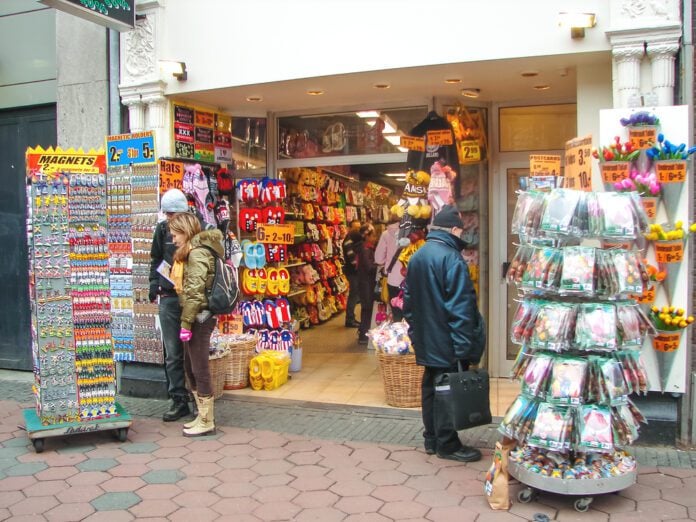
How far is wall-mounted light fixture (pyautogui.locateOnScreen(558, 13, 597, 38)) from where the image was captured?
513 centimetres

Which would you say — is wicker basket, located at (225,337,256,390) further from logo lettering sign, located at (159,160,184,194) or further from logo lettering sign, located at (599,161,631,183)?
logo lettering sign, located at (599,161,631,183)

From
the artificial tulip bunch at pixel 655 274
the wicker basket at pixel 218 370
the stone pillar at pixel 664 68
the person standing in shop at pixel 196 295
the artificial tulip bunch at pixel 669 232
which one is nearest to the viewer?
the artificial tulip bunch at pixel 669 232

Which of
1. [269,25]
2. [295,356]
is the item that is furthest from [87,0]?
[295,356]

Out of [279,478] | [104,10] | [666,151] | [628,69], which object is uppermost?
[104,10]

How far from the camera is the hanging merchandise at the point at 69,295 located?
17.0ft

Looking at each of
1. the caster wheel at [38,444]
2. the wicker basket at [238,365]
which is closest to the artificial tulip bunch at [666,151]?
the wicker basket at [238,365]

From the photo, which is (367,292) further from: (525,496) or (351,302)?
(525,496)

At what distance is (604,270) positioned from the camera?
398 centimetres

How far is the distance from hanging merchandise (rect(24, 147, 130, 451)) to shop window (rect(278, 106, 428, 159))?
10.0 feet

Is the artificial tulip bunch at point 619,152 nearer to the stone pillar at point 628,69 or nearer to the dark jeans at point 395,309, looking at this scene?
the stone pillar at point 628,69

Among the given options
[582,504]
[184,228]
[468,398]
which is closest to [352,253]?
[184,228]

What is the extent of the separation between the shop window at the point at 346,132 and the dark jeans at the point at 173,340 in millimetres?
2894

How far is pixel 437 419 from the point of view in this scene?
4887mm

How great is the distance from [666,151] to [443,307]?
1893mm
